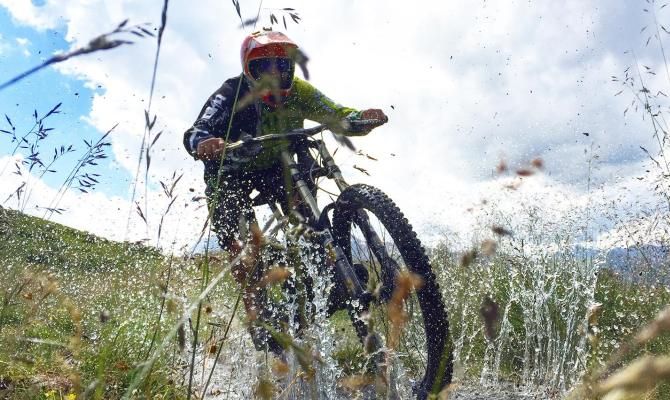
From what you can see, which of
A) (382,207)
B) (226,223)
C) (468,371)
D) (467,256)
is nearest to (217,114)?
(226,223)

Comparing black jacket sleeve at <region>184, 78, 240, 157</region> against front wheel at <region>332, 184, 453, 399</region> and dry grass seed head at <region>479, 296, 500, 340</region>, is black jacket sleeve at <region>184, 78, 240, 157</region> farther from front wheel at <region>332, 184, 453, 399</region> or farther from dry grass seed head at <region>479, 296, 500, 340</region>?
dry grass seed head at <region>479, 296, 500, 340</region>

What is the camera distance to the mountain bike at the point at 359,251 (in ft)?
8.16

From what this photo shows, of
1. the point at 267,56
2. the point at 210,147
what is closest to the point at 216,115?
the point at 267,56

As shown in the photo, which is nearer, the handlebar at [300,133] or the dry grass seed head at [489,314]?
the dry grass seed head at [489,314]

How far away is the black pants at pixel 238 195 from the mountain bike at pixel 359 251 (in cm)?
7

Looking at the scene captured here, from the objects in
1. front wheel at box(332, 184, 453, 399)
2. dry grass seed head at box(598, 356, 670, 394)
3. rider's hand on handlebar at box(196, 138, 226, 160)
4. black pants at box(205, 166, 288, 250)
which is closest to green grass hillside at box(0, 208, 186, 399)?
black pants at box(205, 166, 288, 250)

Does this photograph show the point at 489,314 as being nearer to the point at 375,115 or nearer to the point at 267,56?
the point at 375,115

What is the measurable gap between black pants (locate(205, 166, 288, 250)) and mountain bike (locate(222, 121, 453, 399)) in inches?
2.9

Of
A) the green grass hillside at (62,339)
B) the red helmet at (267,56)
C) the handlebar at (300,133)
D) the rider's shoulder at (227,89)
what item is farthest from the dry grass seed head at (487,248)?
the rider's shoulder at (227,89)

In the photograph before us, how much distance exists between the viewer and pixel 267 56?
11.9ft

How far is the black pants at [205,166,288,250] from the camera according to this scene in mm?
3498

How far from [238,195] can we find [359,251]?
1.03m

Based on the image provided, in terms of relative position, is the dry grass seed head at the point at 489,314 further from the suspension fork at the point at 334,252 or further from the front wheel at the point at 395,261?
the suspension fork at the point at 334,252

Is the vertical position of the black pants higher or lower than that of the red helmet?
lower
